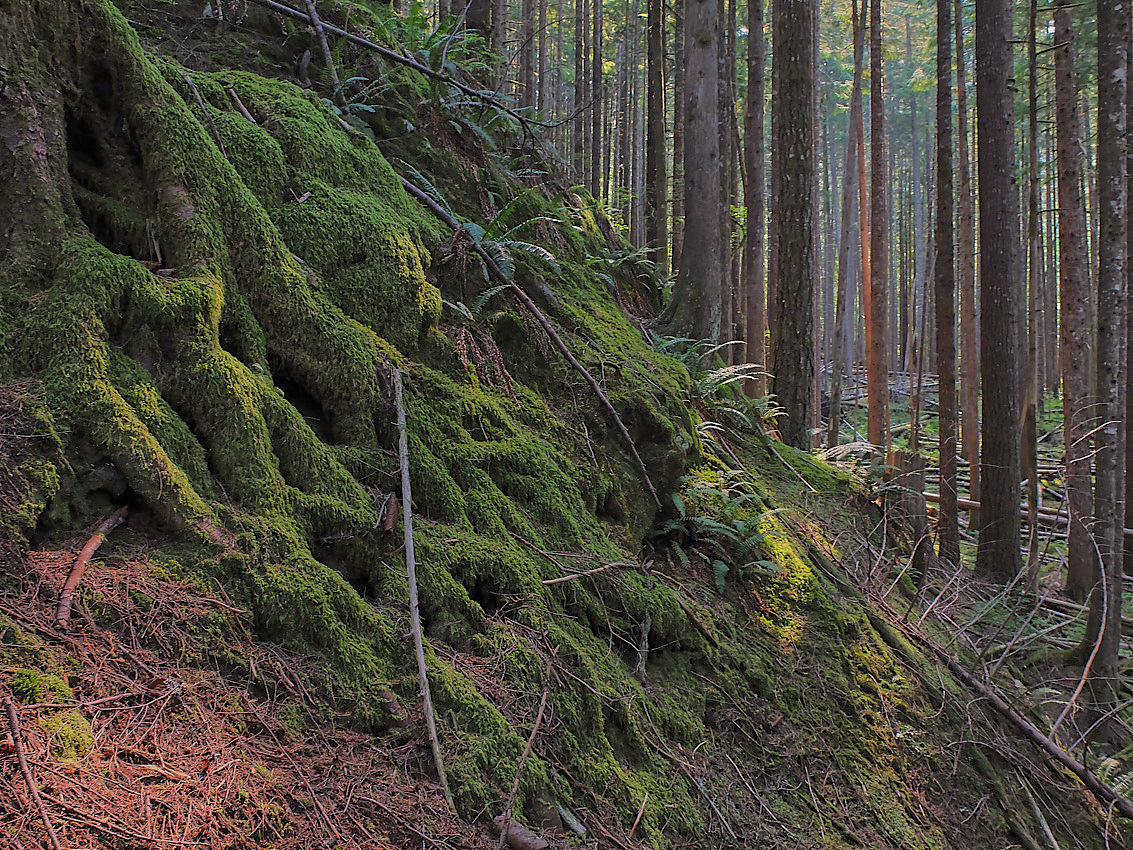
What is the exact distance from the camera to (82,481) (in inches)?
94.9

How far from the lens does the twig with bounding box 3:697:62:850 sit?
1535mm

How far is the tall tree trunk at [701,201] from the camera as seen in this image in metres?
7.99

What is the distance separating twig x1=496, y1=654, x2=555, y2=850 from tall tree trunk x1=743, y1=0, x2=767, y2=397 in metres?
8.87

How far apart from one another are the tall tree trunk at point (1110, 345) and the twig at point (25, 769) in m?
7.65

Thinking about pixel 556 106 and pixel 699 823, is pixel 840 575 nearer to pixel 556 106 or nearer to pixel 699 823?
pixel 699 823

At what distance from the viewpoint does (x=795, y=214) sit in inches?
320

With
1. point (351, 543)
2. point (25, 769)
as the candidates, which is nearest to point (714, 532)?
point (351, 543)

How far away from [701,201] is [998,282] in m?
3.88

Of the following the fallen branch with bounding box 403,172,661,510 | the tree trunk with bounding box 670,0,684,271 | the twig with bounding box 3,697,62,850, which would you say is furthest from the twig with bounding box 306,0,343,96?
the tree trunk with bounding box 670,0,684,271

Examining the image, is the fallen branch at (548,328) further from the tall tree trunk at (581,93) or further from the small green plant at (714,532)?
the tall tree trunk at (581,93)

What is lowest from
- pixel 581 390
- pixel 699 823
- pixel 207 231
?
pixel 699 823

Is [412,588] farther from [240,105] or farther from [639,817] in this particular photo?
[240,105]

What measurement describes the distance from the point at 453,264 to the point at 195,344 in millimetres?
2093

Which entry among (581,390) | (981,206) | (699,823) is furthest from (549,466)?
(981,206)
